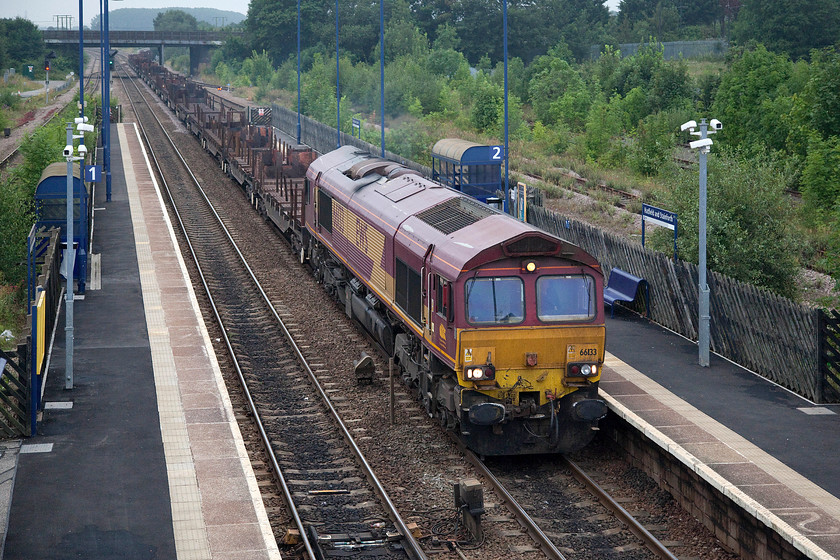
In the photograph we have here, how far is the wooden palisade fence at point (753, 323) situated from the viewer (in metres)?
16.1

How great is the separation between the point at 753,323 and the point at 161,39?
130 m

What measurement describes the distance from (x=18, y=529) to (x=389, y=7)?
9448 cm

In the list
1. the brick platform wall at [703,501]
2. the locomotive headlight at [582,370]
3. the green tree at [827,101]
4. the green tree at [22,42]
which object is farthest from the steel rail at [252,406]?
the green tree at [22,42]

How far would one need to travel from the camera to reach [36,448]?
1489cm

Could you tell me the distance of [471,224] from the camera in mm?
15883

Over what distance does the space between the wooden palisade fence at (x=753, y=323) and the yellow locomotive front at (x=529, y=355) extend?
415cm

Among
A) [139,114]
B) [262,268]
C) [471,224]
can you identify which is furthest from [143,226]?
[139,114]

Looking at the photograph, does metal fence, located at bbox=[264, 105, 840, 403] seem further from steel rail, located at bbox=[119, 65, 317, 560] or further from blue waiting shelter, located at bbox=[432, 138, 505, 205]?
blue waiting shelter, located at bbox=[432, 138, 505, 205]

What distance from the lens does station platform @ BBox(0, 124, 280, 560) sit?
39.2 ft

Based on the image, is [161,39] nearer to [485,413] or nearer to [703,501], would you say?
[485,413]

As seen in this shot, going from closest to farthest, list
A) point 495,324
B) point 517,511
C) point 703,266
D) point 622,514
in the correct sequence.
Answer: point 622,514, point 517,511, point 495,324, point 703,266

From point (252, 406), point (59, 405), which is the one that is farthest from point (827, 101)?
point (59, 405)

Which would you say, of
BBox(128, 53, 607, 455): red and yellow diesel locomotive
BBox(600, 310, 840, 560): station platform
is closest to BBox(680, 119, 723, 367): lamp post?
BBox(600, 310, 840, 560): station platform

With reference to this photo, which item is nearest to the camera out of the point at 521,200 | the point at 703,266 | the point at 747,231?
the point at 703,266
